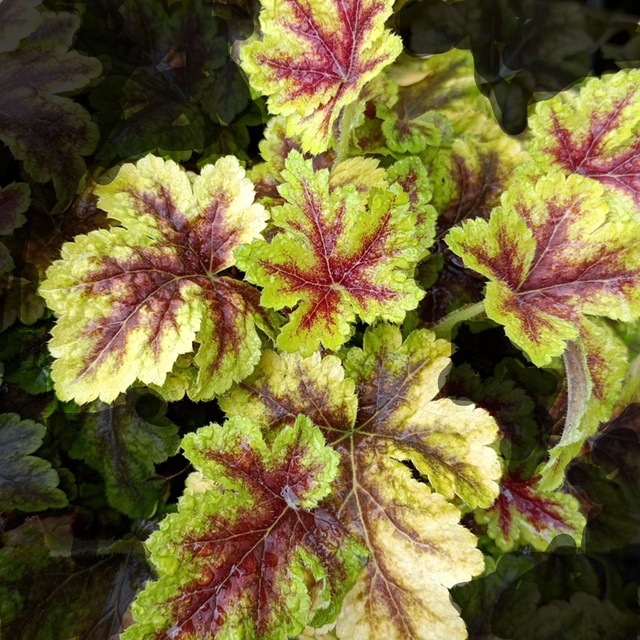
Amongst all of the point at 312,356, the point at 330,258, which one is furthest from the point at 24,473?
the point at 330,258

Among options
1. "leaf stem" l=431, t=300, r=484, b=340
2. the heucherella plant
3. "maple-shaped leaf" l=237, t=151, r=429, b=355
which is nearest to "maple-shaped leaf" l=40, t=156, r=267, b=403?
the heucherella plant

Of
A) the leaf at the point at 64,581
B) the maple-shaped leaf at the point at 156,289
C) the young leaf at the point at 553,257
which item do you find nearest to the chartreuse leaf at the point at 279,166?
the maple-shaped leaf at the point at 156,289

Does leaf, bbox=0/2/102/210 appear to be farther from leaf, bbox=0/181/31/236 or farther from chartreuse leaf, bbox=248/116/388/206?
chartreuse leaf, bbox=248/116/388/206

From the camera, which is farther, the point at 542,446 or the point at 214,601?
the point at 542,446

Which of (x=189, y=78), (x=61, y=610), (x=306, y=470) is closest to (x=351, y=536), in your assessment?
(x=306, y=470)

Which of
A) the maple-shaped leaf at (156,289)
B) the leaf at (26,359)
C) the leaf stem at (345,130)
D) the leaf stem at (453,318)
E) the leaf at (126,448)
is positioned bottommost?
the leaf at (126,448)

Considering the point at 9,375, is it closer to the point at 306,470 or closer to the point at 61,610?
the point at 61,610

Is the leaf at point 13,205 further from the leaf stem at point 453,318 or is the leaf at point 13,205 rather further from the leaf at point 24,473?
the leaf stem at point 453,318
